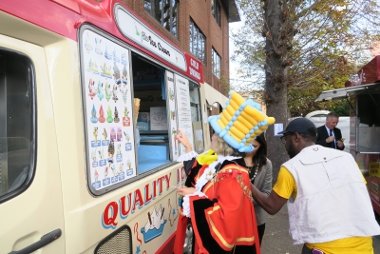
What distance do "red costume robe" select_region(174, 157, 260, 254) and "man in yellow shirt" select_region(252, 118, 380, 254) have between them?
9.6 inches

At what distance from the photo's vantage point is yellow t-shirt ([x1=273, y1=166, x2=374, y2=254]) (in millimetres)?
2324

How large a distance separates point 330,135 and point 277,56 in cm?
206

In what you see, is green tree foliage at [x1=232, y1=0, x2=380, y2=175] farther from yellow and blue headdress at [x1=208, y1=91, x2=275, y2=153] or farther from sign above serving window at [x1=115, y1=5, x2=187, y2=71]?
yellow and blue headdress at [x1=208, y1=91, x2=275, y2=153]

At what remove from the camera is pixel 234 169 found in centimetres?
247

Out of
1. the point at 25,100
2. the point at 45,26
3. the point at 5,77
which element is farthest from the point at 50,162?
the point at 45,26

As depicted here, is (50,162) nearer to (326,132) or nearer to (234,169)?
(234,169)

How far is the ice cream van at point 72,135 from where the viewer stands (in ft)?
5.56

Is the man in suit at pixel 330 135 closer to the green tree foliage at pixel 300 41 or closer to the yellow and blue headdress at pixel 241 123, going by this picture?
the green tree foliage at pixel 300 41

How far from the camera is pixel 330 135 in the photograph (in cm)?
775

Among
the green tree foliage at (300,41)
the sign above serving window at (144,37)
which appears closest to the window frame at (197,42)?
the green tree foliage at (300,41)

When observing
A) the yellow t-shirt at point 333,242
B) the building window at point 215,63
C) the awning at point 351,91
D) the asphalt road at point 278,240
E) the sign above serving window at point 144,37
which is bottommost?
the asphalt road at point 278,240

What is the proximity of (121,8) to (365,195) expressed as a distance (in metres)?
2.01

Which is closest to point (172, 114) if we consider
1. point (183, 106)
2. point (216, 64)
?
point (183, 106)

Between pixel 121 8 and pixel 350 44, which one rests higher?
A: pixel 350 44
